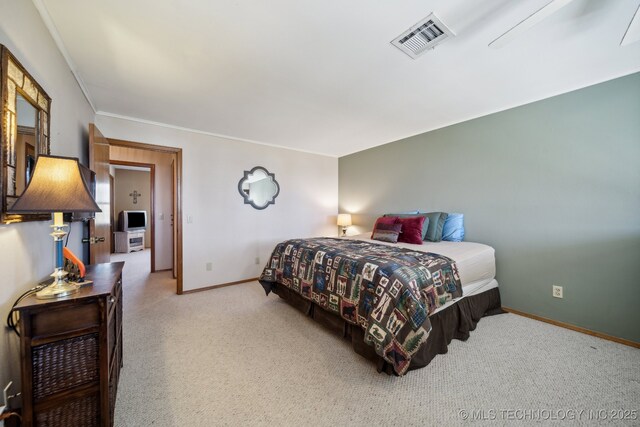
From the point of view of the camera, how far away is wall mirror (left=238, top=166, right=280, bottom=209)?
3936 mm

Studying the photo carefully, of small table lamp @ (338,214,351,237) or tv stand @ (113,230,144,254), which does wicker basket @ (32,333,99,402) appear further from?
tv stand @ (113,230,144,254)

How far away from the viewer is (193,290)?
347 centimetres

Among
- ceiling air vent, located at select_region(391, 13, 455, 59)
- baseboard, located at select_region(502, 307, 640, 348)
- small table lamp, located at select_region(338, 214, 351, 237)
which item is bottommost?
baseboard, located at select_region(502, 307, 640, 348)

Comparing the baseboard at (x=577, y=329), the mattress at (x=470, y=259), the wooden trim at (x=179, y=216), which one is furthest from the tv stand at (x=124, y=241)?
the baseboard at (x=577, y=329)

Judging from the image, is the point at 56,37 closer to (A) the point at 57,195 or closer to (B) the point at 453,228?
(A) the point at 57,195

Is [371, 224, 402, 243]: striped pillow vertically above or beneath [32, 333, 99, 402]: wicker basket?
above

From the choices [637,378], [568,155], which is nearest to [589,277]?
[637,378]

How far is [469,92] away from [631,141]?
1412 millimetres

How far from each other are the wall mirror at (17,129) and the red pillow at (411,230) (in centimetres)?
316

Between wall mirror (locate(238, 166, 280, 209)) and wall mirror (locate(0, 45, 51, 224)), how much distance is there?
8.46 ft

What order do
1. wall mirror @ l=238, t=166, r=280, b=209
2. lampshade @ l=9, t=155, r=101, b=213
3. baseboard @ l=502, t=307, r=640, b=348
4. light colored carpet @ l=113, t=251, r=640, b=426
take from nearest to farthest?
lampshade @ l=9, t=155, r=101, b=213, light colored carpet @ l=113, t=251, r=640, b=426, baseboard @ l=502, t=307, r=640, b=348, wall mirror @ l=238, t=166, r=280, b=209

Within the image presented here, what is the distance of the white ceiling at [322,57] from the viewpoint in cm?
146

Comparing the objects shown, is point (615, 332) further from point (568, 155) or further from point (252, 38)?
point (252, 38)

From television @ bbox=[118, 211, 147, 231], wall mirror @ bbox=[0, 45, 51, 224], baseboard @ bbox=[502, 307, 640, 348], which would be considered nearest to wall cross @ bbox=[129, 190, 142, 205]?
television @ bbox=[118, 211, 147, 231]
